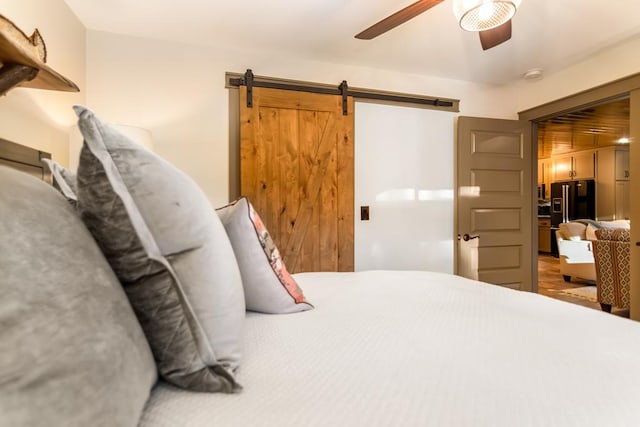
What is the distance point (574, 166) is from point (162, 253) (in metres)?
8.93

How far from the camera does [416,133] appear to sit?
3166mm

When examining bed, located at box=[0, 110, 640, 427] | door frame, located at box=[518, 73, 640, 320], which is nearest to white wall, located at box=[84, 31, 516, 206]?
bed, located at box=[0, 110, 640, 427]

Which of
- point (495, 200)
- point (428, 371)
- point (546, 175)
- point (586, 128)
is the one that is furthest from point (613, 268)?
point (546, 175)

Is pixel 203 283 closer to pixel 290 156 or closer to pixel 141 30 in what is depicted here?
pixel 290 156

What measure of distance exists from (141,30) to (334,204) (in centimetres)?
196

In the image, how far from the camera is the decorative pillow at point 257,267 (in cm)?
99

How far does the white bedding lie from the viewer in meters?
0.53

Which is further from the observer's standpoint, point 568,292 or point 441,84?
point 568,292

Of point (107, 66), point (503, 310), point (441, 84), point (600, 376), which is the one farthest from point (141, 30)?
point (600, 376)

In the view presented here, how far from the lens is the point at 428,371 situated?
66cm

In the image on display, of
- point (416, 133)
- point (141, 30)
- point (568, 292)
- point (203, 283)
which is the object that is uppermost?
point (141, 30)

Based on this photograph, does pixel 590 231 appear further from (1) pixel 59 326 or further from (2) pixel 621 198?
(1) pixel 59 326

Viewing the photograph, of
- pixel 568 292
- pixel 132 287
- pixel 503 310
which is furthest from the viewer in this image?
pixel 568 292

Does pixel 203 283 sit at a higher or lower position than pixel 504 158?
lower
